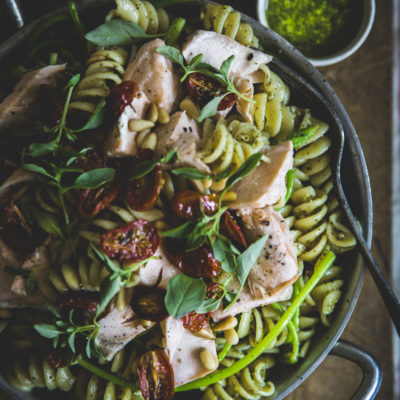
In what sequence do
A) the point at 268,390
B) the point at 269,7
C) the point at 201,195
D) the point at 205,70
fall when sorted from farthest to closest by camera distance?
the point at 269,7, the point at 268,390, the point at 205,70, the point at 201,195

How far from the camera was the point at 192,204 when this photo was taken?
194 centimetres

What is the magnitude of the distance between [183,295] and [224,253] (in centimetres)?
25

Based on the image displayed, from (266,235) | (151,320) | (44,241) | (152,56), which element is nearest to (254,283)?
(266,235)

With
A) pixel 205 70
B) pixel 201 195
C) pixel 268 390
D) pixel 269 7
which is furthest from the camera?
pixel 269 7

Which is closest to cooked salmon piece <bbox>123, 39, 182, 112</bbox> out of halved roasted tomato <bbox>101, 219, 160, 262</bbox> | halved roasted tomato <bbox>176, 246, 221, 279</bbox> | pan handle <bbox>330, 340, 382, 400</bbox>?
halved roasted tomato <bbox>101, 219, 160, 262</bbox>

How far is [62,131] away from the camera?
204cm

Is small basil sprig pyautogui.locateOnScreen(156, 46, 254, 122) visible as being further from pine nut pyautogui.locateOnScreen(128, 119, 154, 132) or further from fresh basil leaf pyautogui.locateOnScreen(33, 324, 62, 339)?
fresh basil leaf pyautogui.locateOnScreen(33, 324, 62, 339)

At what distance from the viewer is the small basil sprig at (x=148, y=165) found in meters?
1.88

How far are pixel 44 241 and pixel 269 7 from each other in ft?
6.50

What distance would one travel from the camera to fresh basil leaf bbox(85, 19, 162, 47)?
212 centimetres

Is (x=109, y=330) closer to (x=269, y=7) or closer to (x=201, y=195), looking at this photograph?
(x=201, y=195)

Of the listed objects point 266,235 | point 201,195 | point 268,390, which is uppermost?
point 201,195

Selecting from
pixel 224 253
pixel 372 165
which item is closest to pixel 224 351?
pixel 224 253

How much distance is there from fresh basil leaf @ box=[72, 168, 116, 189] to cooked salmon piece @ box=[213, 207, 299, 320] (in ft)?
2.17
